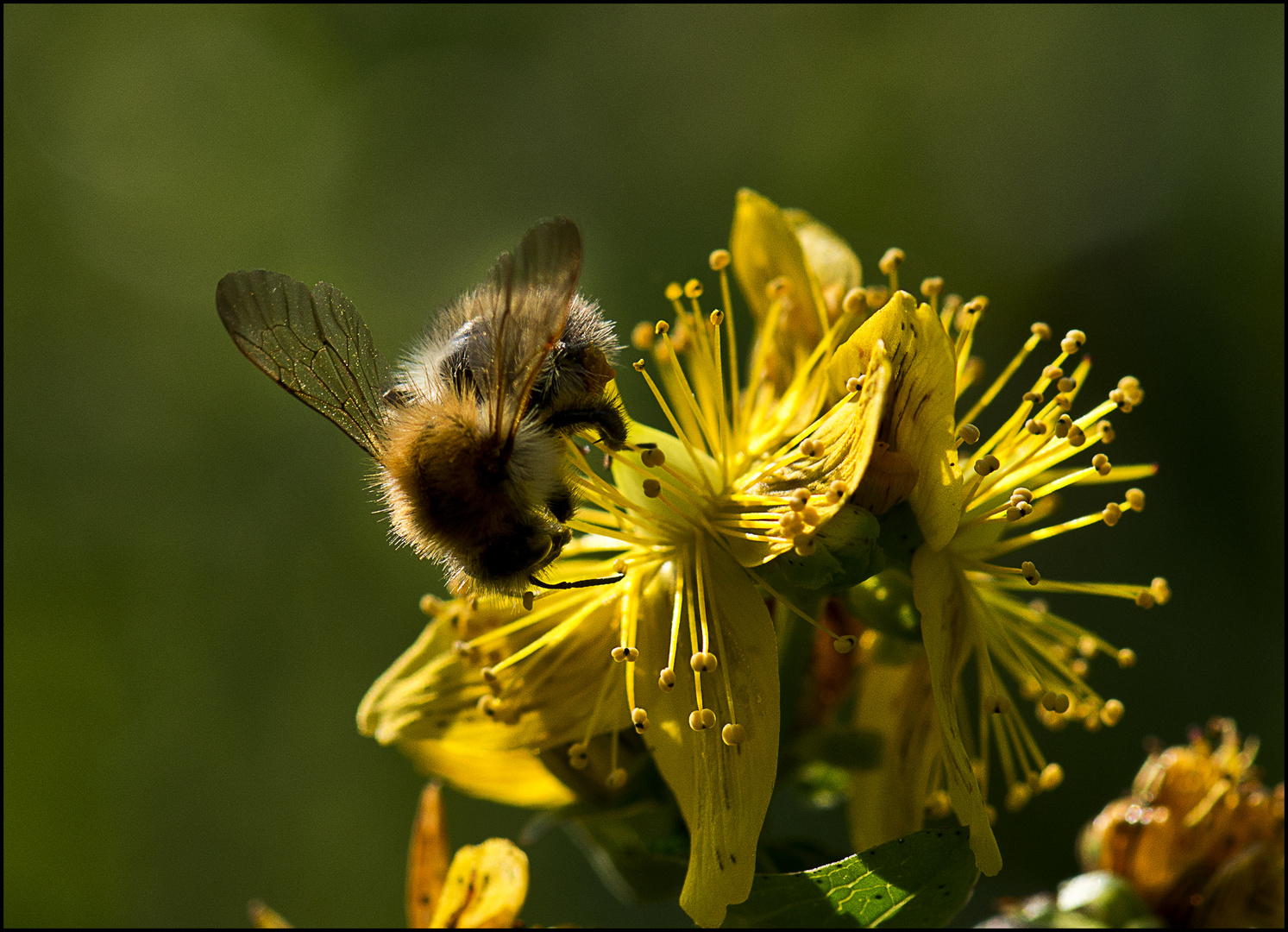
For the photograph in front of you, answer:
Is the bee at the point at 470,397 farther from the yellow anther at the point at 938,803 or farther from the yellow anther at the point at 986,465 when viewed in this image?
the yellow anther at the point at 938,803

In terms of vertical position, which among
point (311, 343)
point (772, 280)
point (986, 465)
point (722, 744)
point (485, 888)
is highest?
point (772, 280)

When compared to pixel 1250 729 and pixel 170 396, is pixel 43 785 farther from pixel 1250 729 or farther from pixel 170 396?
pixel 1250 729

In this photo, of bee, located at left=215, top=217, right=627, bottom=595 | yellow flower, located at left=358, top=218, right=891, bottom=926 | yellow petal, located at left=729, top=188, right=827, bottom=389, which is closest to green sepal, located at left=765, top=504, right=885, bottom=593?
yellow flower, located at left=358, top=218, right=891, bottom=926

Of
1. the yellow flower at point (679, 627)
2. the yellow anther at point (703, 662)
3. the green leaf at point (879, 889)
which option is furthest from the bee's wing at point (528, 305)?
the green leaf at point (879, 889)

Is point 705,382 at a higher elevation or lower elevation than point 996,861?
higher

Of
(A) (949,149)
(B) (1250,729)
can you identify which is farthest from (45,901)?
(A) (949,149)

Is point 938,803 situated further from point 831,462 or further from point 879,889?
point 831,462

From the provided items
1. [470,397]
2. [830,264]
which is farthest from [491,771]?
[830,264]

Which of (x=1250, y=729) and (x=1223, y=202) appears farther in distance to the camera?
(x=1223, y=202)
